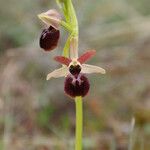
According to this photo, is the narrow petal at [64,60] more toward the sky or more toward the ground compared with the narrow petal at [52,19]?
more toward the ground

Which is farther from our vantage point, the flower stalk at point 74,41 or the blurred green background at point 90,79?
the blurred green background at point 90,79

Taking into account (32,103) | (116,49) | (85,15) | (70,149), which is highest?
(85,15)

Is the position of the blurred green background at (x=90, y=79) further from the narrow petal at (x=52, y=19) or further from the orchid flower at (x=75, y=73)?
the narrow petal at (x=52, y=19)

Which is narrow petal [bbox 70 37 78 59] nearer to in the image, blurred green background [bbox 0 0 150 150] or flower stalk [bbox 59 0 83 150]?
flower stalk [bbox 59 0 83 150]

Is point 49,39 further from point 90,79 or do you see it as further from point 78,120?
point 90,79

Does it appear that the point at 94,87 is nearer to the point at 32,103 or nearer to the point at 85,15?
the point at 32,103

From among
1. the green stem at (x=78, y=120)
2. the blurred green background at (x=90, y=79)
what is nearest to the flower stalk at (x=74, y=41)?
the green stem at (x=78, y=120)

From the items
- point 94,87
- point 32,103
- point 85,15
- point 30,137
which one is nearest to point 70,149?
point 30,137

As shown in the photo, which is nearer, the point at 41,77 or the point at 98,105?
the point at 98,105
